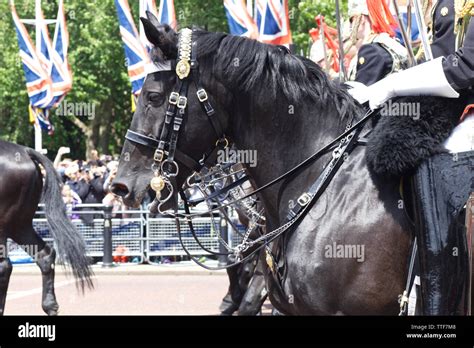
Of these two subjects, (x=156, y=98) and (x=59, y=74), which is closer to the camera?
(x=156, y=98)

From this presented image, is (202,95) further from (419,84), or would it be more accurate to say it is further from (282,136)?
(419,84)

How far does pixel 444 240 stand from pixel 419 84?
76cm

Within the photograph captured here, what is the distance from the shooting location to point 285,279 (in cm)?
456

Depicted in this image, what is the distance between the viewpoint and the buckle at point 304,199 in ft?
14.7

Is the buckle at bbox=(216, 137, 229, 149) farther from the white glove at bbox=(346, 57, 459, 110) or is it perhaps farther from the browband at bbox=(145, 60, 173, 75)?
the white glove at bbox=(346, 57, 459, 110)

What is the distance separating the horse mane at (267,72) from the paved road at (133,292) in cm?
656

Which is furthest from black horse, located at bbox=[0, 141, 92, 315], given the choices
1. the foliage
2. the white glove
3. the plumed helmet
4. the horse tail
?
the foliage

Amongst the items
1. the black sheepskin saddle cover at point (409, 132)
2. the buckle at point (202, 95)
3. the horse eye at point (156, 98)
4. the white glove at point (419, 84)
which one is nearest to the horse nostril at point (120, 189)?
the horse eye at point (156, 98)

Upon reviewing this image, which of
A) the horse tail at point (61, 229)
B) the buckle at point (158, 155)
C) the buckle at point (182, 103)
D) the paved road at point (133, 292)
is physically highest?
the buckle at point (182, 103)

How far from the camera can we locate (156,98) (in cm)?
445

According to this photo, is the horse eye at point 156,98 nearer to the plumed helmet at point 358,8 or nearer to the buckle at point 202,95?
the buckle at point 202,95

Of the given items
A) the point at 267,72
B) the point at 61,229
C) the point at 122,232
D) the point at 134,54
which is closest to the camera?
the point at 267,72

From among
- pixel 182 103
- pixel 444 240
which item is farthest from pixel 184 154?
pixel 444 240

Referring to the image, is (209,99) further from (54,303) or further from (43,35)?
(43,35)
